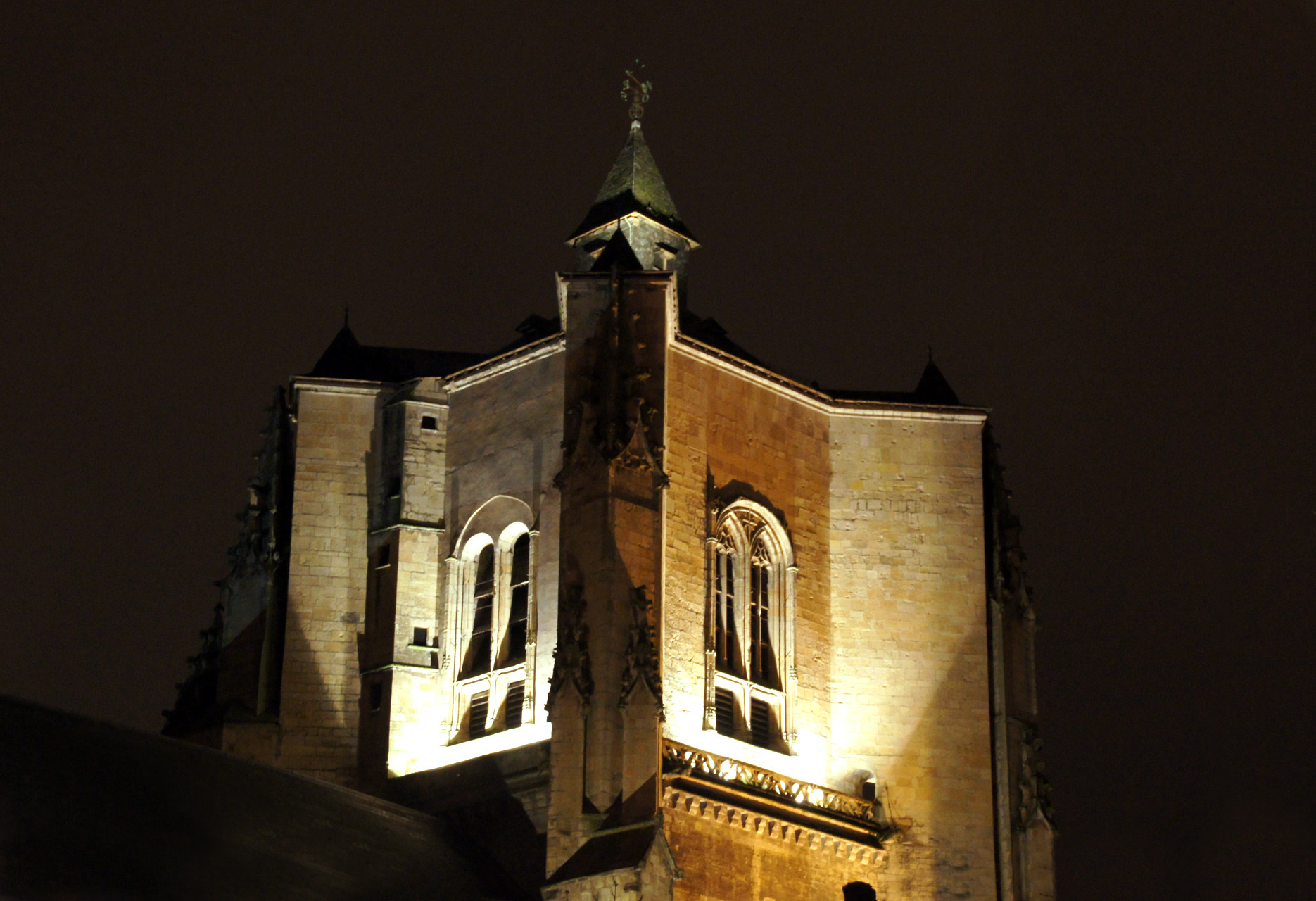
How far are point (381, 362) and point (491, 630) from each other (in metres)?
6.44

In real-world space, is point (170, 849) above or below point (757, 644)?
below

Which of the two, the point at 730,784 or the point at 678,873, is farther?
the point at 730,784

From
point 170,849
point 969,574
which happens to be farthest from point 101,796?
point 969,574

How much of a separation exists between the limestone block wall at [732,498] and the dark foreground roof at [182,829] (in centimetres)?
456

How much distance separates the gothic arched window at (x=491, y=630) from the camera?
39.3 metres

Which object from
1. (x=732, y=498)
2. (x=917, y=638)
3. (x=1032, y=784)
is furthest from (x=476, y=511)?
(x=1032, y=784)

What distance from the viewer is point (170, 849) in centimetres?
3072

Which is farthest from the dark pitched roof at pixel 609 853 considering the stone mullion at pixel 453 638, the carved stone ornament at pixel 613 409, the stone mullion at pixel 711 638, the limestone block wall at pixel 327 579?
the limestone block wall at pixel 327 579

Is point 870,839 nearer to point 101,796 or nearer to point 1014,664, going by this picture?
point 1014,664

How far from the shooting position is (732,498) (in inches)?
1580

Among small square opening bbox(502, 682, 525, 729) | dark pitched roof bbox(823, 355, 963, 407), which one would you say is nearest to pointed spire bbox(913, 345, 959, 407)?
dark pitched roof bbox(823, 355, 963, 407)

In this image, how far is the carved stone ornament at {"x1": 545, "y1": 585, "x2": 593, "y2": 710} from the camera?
36062mm

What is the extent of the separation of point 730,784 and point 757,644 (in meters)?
Answer: 3.20

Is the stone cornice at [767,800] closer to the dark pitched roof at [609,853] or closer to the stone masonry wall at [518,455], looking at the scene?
the dark pitched roof at [609,853]
